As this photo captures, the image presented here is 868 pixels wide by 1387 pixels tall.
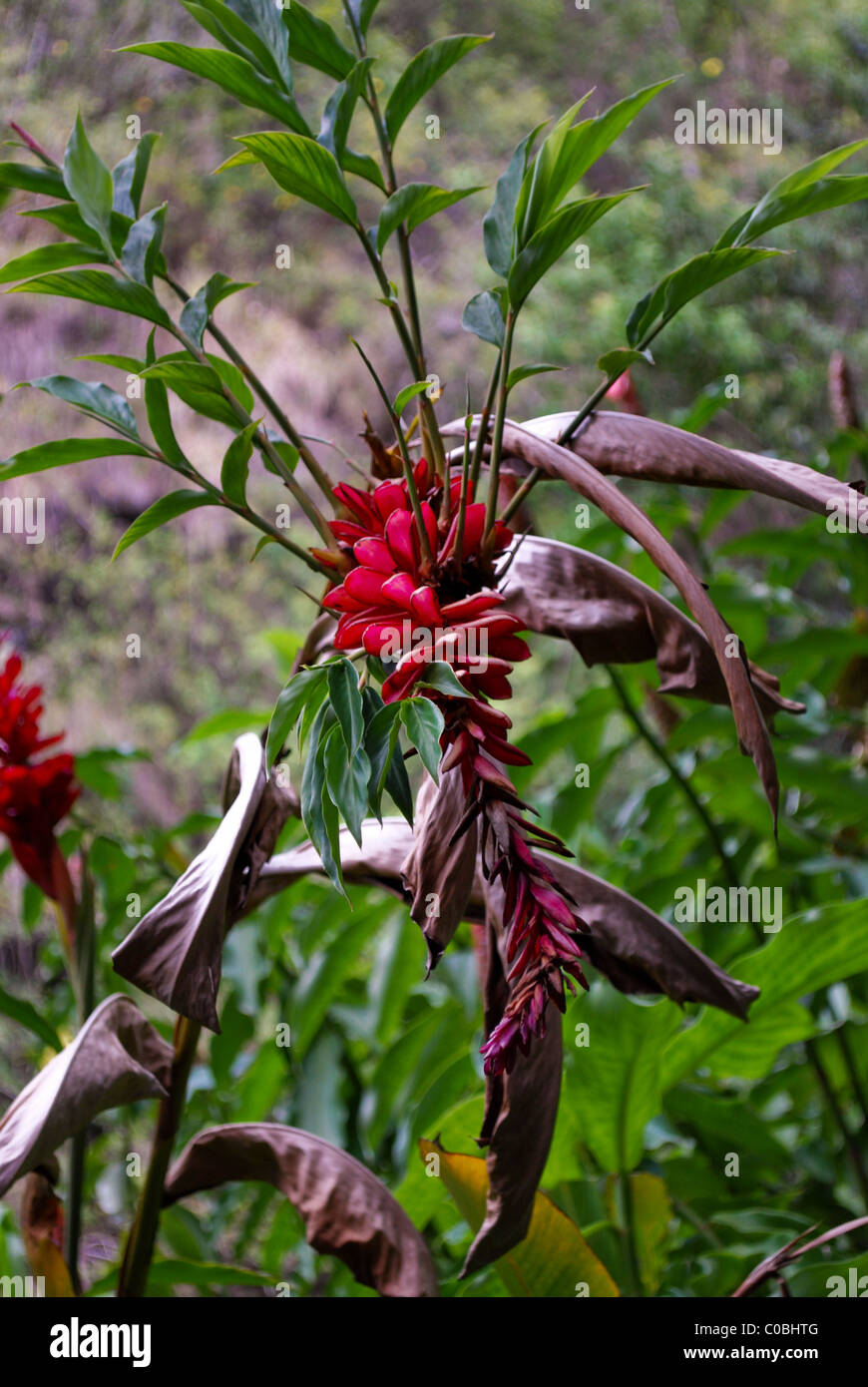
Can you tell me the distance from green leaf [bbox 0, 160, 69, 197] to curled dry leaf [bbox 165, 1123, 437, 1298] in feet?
1.06

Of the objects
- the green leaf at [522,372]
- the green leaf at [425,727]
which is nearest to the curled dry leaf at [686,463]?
the green leaf at [522,372]

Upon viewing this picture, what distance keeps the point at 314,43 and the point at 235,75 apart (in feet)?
0.12

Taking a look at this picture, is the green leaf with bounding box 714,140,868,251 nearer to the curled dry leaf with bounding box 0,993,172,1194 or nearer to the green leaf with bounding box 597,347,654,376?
the green leaf with bounding box 597,347,654,376

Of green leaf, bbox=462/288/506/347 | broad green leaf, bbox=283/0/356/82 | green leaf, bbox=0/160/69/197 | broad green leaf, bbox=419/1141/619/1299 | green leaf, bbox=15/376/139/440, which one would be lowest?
broad green leaf, bbox=419/1141/619/1299

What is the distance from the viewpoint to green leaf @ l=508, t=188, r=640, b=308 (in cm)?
30

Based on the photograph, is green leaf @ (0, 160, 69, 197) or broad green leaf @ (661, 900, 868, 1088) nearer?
green leaf @ (0, 160, 69, 197)

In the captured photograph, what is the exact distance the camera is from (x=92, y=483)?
3967 millimetres

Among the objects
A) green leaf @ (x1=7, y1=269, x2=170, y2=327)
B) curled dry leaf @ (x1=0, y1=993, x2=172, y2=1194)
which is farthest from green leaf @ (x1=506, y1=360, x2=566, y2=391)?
curled dry leaf @ (x1=0, y1=993, x2=172, y2=1194)

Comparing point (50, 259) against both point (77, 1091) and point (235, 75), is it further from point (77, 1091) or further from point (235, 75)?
point (77, 1091)

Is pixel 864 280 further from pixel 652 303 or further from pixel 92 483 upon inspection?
pixel 652 303

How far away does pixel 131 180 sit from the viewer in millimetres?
385

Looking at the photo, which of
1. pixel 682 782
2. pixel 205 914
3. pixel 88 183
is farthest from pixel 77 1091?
pixel 682 782
